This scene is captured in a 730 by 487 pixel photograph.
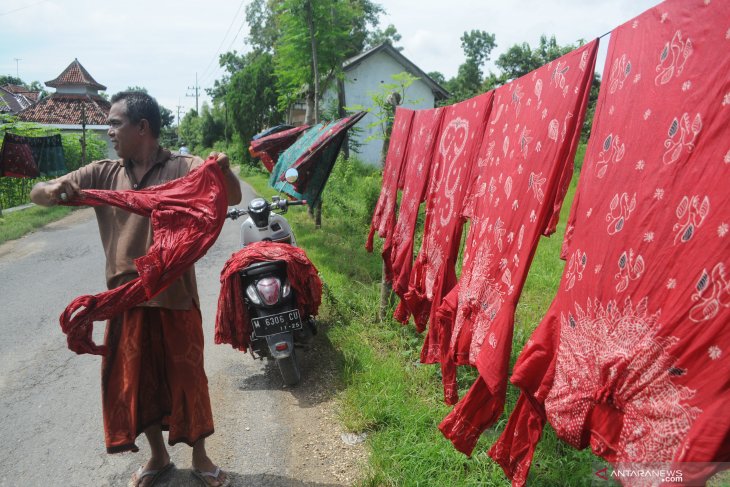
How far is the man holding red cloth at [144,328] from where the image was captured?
96.6 inches

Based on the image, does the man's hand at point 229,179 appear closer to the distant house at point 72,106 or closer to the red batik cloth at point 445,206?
the red batik cloth at point 445,206

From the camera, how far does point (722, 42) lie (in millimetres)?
1196

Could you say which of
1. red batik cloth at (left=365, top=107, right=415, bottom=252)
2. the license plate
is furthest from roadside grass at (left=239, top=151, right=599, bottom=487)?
red batik cloth at (left=365, top=107, right=415, bottom=252)

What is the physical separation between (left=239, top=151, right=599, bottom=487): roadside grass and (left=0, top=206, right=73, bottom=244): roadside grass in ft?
21.3

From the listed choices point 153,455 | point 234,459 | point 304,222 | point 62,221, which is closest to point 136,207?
point 153,455

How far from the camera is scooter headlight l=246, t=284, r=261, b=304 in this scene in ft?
12.1

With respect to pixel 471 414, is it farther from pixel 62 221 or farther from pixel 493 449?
pixel 62 221

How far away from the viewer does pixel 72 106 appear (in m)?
30.5

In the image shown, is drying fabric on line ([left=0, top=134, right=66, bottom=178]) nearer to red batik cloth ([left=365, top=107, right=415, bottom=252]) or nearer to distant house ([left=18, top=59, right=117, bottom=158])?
red batik cloth ([left=365, top=107, right=415, bottom=252])

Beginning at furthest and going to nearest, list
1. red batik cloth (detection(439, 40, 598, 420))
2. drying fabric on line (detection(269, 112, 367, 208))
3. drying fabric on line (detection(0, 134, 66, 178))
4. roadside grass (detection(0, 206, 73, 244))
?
drying fabric on line (detection(0, 134, 66, 178)) < roadside grass (detection(0, 206, 73, 244)) < drying fabric on line (detection(269, 112, 367, 208)) < red batik cloth (detection(439, 40, 598, 420))

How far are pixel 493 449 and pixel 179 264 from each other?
1629 mm

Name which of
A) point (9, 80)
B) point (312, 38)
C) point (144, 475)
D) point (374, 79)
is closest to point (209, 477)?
point (144, 475)

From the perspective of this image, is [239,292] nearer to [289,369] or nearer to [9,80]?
[289,369]

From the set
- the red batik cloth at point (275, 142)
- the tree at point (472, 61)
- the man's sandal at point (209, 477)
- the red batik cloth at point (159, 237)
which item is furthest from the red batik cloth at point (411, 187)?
the tree at point (472, 61)
